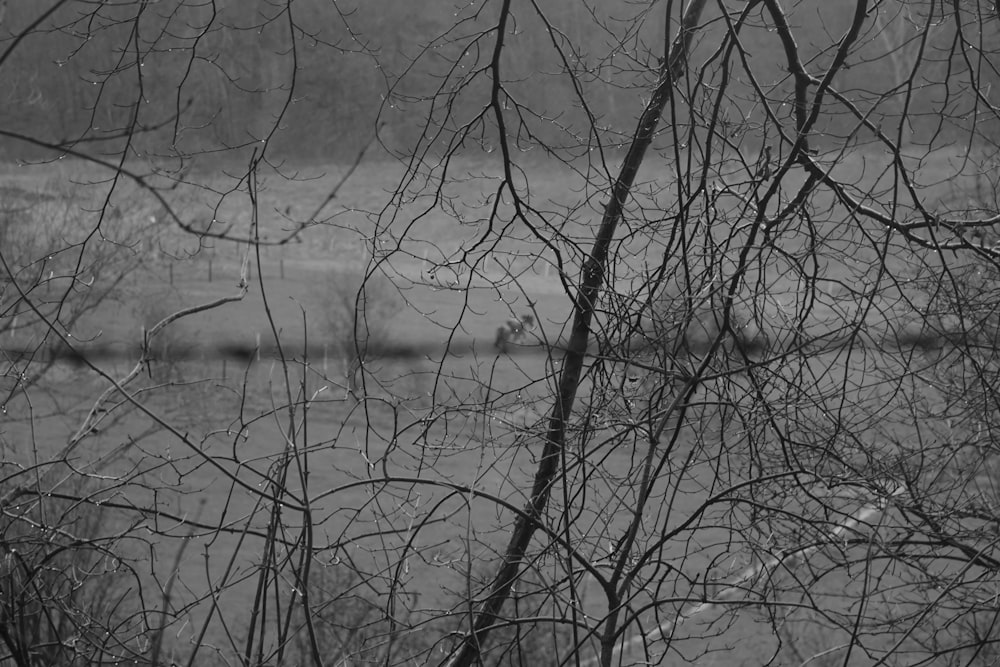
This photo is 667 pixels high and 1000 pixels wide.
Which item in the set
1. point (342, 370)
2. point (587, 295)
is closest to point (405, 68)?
point (587, 295)

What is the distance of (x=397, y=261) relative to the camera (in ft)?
7.55

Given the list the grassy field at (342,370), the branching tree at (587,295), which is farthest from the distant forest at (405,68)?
the grassy field at (342,370)

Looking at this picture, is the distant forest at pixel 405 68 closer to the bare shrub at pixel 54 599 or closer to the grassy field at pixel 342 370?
the grassy field at pixel 342 370

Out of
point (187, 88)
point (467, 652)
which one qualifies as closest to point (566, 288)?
point (467, 652)

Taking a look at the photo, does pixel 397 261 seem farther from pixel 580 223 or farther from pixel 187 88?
pixel 187 88

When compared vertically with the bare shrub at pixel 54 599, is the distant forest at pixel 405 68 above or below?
above

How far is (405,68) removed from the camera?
2.12m

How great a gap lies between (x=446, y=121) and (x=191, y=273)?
40.8ft

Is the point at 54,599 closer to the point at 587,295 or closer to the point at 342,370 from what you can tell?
the point at 587,295

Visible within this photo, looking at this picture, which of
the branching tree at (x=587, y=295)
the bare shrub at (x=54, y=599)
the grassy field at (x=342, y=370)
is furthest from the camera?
the grassy field at (x=342, y=370)

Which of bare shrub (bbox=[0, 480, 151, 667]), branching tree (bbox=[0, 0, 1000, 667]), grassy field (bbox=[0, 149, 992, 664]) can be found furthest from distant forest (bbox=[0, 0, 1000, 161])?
bare shrub (bbox=[0, 480, 151, 667])

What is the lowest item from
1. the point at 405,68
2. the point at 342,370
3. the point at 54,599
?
the point at 54,599

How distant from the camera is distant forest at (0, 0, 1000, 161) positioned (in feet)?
6.33

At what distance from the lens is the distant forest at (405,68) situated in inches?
76.0
